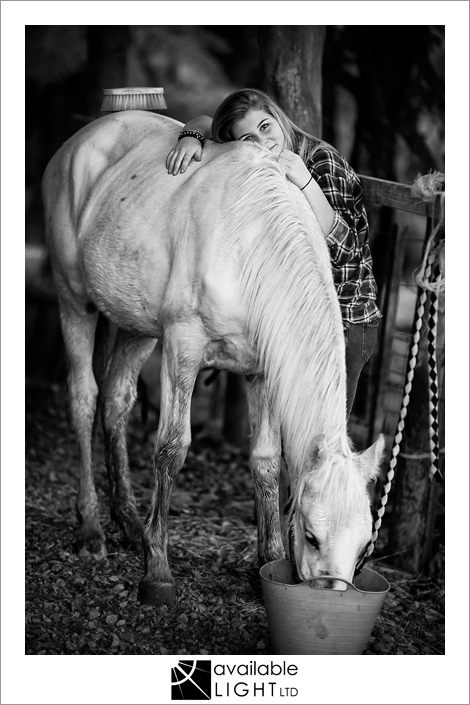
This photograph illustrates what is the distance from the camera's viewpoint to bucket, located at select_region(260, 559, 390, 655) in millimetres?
2867

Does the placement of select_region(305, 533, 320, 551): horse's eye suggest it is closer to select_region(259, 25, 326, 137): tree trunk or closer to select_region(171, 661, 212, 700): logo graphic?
select_region(171, 661, 212, 700): logo graphic

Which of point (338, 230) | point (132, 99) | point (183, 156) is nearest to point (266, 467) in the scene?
point (338, 230)

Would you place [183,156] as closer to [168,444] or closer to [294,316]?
[294,316]

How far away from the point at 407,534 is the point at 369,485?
1479mm

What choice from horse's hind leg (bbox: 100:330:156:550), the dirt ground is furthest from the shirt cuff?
the dirt ground

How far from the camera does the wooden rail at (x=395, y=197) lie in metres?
3.77

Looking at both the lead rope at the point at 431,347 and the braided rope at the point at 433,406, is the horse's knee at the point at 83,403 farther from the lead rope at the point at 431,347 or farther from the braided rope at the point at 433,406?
the braided rope at the point at 433,406

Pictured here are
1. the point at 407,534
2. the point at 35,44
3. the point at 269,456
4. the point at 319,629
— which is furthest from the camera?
the point at 35,44

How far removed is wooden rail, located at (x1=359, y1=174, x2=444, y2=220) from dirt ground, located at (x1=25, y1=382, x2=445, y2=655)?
74.3 inches

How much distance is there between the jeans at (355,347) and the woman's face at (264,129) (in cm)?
85

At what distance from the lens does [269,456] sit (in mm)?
3744

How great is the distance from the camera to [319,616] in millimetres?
2908
